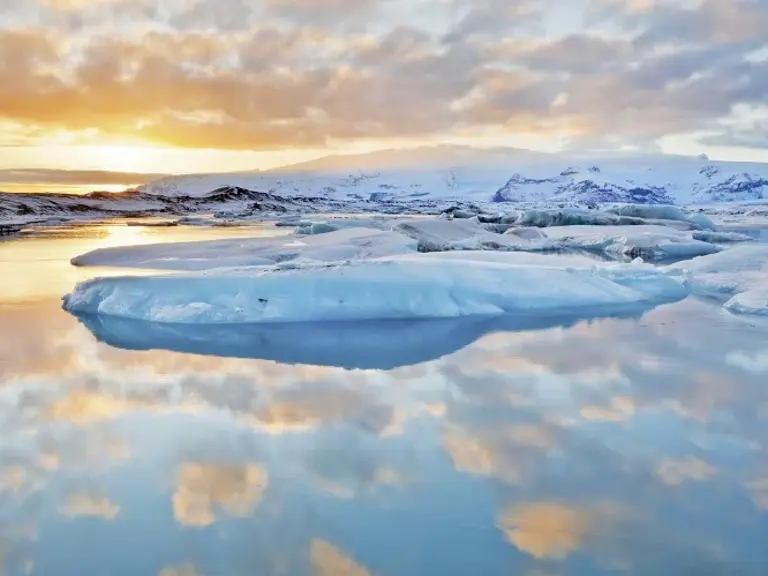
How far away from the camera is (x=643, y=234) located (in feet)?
58.4

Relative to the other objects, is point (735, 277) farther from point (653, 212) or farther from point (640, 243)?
point (653, 212)

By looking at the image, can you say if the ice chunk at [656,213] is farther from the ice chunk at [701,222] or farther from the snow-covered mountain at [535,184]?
the snow-covered mountain at [535,184]

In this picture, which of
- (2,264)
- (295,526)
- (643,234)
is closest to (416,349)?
(295,526)

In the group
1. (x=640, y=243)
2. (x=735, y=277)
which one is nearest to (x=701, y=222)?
(x=640, y=243)

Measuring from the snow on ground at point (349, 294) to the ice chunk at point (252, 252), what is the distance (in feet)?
8.44

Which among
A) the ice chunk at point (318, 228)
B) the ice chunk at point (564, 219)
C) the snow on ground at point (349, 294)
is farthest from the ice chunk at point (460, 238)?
the ice chunk at point (564, 219)

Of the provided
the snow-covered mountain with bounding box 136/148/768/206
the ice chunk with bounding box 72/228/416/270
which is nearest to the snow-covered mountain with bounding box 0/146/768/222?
the snow-covered mountain with bounding box 136/148/768/206

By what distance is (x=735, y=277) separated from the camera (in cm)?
1041

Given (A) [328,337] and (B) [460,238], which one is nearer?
(A) [328,337]

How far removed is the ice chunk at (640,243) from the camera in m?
16.1

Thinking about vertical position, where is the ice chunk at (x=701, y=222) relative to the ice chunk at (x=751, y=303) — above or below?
below

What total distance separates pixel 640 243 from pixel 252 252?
30.2 feet

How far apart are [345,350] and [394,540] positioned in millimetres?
3604

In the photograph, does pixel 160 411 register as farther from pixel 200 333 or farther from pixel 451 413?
pixel 200 333
